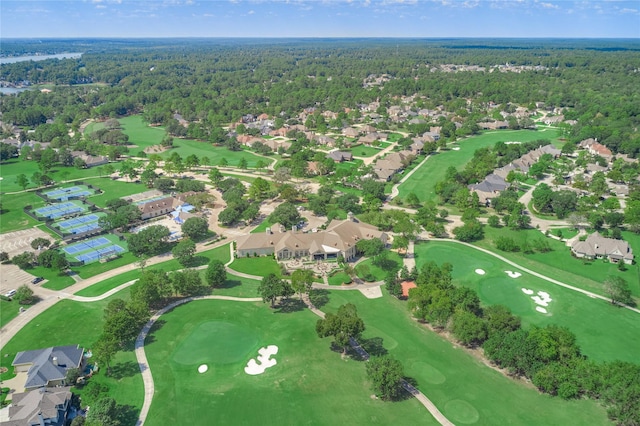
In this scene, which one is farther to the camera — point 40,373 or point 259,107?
point 259,107

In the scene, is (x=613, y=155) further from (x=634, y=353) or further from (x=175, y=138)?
(x=175, y=138)

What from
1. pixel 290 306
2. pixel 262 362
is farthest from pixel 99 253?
pixel 262 362

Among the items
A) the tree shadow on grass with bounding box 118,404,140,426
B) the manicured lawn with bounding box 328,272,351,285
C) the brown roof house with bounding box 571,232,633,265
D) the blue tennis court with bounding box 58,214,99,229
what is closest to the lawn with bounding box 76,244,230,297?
the manicured lawn with bounding box 328,272,351,285

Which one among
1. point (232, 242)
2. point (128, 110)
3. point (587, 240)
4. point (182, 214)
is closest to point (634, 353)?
point (587, 240)

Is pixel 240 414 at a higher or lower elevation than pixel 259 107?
lower

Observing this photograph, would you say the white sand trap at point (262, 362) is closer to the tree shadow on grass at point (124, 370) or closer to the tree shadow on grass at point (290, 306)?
the tree shadow on grass at point (290, 306)

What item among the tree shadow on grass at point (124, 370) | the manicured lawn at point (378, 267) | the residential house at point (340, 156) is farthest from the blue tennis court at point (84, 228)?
→ the residential house at point (340, 156)
